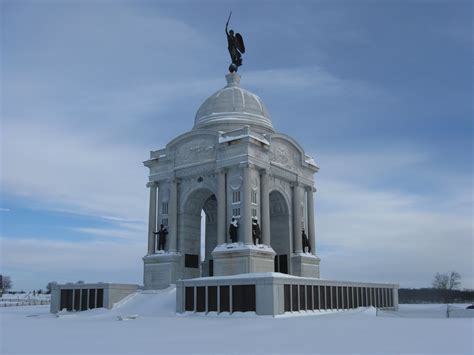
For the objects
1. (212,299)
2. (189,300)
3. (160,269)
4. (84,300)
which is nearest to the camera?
(212,299)

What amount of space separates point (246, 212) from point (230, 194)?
249 cm

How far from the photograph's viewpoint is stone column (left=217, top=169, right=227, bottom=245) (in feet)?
142

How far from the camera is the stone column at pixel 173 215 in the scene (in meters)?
46.5

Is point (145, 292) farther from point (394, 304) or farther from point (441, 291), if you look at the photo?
point (441, 291)

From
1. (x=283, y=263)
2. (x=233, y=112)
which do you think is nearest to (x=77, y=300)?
(x=283, y=263)

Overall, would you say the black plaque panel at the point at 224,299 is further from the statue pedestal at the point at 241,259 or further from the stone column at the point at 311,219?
the stone column at the point at 311,219

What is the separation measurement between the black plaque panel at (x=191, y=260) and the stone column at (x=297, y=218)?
9279mm

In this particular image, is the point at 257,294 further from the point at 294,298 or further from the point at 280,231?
the point at 280,231

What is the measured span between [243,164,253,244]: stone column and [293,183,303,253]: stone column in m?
7.70

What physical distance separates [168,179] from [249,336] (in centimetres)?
3117

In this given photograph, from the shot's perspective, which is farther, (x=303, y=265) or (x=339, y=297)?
(x=303, y=265)

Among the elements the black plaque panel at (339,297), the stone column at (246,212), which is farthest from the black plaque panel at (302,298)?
the stone column at (246,212)

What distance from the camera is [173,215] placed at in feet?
155

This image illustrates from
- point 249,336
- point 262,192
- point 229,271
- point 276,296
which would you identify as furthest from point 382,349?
point 262,192
